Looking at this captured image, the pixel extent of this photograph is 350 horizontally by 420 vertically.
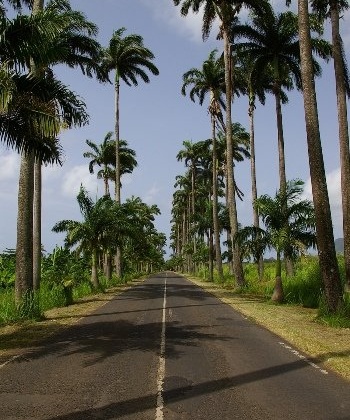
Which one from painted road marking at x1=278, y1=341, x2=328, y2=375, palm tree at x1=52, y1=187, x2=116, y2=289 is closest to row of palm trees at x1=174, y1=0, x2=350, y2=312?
painted road marking at x1=278, y1=341, x2=328, y2=375

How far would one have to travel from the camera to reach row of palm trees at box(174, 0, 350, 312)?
13977 mm

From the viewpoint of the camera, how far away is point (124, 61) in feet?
123

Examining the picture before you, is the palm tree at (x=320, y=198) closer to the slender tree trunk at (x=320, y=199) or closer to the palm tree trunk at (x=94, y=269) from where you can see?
the slender tree trunk at (x=320, y=199)

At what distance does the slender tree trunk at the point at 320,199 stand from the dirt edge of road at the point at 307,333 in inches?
47.5

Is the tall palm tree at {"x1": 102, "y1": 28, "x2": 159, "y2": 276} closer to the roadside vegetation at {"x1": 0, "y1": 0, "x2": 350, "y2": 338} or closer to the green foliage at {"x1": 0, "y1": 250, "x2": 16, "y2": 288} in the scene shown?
the roadside vegetation at {"x1": 0, "y1": 0, "x2": 350, "y2": 338}

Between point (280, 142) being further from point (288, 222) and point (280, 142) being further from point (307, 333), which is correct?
point (307, 333)

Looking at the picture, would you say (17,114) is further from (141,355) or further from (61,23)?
(141,355)

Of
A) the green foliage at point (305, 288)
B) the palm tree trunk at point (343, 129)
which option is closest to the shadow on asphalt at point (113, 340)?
the green foliage at point (305, 288)

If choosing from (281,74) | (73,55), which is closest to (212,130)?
(281,74)

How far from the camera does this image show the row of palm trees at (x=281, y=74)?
45.9 feet

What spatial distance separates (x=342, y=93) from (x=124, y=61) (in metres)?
21.7

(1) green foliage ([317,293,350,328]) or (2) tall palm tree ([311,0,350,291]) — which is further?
(2) tall palm tree ([311,0,350,291])

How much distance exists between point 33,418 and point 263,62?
87.5 feet

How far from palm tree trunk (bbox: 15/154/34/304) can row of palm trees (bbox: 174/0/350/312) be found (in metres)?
9.05
